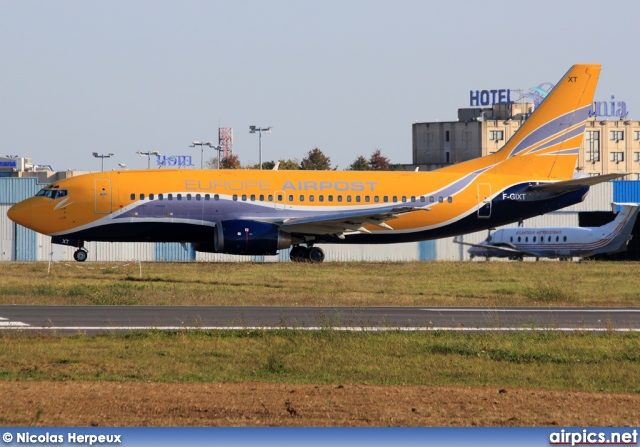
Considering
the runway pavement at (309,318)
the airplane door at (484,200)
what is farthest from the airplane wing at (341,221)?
the runway pavement at (309,318)

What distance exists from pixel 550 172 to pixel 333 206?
1032 cm

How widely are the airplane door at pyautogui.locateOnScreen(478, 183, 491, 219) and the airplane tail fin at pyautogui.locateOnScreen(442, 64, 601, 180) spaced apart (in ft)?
4.52

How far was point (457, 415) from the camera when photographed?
43.6 ft

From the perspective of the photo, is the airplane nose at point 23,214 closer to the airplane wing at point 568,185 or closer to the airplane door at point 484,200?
the airplane door at point 484,200

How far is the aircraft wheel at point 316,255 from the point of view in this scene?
45.3 meters

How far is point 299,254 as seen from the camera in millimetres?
46094

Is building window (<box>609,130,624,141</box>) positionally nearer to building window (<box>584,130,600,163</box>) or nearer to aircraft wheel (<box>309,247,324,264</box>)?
building window (<box>584,130,600,163</box>)

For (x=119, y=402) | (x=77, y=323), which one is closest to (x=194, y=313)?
(x=77, y=323)

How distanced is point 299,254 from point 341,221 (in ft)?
13.5

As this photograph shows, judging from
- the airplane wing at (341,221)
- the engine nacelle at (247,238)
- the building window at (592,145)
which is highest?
the building window at (592,145)

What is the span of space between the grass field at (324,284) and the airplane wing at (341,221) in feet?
5.61

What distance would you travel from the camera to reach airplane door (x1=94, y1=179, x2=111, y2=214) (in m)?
42.1

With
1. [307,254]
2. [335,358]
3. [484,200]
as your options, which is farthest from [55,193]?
[335,358]

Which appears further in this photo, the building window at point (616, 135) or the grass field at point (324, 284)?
the building window at point (616, 135)
